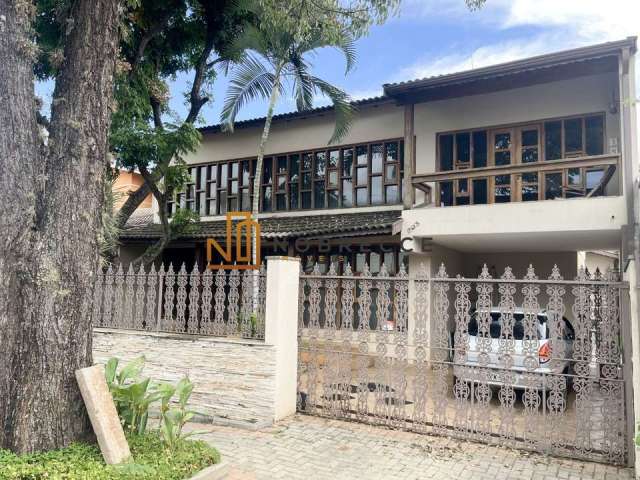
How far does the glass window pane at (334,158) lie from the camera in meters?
12.9

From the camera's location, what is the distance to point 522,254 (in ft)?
39.7

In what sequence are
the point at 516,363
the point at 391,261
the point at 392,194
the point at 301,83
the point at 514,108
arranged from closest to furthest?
the point at 516,363 → the point at 514,108 → the point at 301,83 → the point at 391,261 → the point at 392,194

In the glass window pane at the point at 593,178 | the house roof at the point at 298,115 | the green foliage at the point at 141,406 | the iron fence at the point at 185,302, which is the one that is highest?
the house roof at the point at 298,115

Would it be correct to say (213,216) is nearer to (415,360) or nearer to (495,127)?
(495,127)

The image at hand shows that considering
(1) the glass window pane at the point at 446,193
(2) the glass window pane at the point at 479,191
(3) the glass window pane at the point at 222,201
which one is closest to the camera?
(2) the glass window pane at the point at 479,191

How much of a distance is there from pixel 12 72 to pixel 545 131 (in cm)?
982

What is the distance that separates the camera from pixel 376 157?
12297 mm

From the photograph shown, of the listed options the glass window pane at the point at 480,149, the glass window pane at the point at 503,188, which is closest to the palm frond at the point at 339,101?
the glass window pane at the point at 480,149

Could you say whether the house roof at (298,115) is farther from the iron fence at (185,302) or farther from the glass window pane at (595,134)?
the iron fence at (185,302)

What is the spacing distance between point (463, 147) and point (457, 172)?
213 centimetres

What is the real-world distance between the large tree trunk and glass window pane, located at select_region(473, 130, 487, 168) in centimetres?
853

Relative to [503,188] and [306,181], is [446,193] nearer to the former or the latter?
[503,188]

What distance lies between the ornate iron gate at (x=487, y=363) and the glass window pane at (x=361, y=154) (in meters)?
6.27

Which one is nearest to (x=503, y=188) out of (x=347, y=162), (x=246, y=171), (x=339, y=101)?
(x=347, y=162)
